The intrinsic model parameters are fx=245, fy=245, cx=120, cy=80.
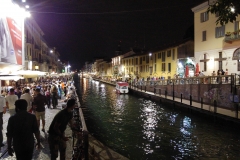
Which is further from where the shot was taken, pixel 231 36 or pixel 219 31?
pixel 219 31

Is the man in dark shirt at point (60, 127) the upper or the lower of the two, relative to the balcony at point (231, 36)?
lower

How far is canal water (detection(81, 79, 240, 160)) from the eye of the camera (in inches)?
490

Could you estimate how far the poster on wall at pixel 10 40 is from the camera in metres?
9.64

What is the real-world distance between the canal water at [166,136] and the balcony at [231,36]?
10.9m

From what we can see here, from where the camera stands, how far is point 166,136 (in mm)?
15789

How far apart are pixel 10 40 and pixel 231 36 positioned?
81.2 feet

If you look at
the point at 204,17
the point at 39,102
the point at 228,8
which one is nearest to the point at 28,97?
the point at 39,102

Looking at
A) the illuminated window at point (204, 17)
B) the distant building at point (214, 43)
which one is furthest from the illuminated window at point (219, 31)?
the illuminated window at point (204, 17)

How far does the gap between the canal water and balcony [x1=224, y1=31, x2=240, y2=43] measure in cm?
1086

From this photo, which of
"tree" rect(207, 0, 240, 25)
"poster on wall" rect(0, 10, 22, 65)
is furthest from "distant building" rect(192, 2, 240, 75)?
"tree" rect(207, 0, 240, 25)

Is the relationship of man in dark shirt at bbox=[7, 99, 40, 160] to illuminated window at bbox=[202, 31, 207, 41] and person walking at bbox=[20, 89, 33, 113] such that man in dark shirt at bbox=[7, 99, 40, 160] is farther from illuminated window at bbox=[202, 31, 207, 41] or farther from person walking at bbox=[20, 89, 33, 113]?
illuminated window at bbox=[202, 31, 207, 41]

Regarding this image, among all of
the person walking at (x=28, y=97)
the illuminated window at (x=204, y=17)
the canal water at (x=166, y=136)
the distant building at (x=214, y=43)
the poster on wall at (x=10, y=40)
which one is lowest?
the canal water at (x=166, y=136)

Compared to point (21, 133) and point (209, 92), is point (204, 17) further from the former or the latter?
point (21, 133)

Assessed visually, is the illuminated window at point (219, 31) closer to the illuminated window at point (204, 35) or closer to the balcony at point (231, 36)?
the balcony at point (231, 36)
